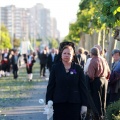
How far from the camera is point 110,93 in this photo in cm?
1134

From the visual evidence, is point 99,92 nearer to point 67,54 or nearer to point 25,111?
point 25,111

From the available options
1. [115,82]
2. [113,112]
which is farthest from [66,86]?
[115,82]

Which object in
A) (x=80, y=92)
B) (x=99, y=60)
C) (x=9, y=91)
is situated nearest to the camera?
(x=80, y=92)

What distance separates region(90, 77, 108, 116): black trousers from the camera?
1121 centimetres

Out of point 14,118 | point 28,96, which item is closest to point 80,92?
point 14,118

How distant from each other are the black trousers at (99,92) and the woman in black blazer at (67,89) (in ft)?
12.6

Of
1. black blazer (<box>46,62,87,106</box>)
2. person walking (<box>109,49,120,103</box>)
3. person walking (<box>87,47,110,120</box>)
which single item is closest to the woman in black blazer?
black blazer (<box>46,62,87,106</box>)

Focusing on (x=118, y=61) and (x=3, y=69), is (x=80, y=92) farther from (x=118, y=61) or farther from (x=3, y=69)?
(x=3, y=69)

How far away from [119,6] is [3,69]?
23047 mm

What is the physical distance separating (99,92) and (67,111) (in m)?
4.12

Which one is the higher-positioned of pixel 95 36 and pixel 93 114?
pixel 95 36

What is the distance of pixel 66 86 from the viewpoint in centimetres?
727

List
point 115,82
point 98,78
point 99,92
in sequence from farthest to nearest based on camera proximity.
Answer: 1. point 99,92
2. point 98,78
3. point 115,82

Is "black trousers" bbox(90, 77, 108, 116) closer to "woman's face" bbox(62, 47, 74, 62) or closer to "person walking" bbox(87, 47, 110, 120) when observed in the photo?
"person walking" bbox(87, 47, 110, 120)
